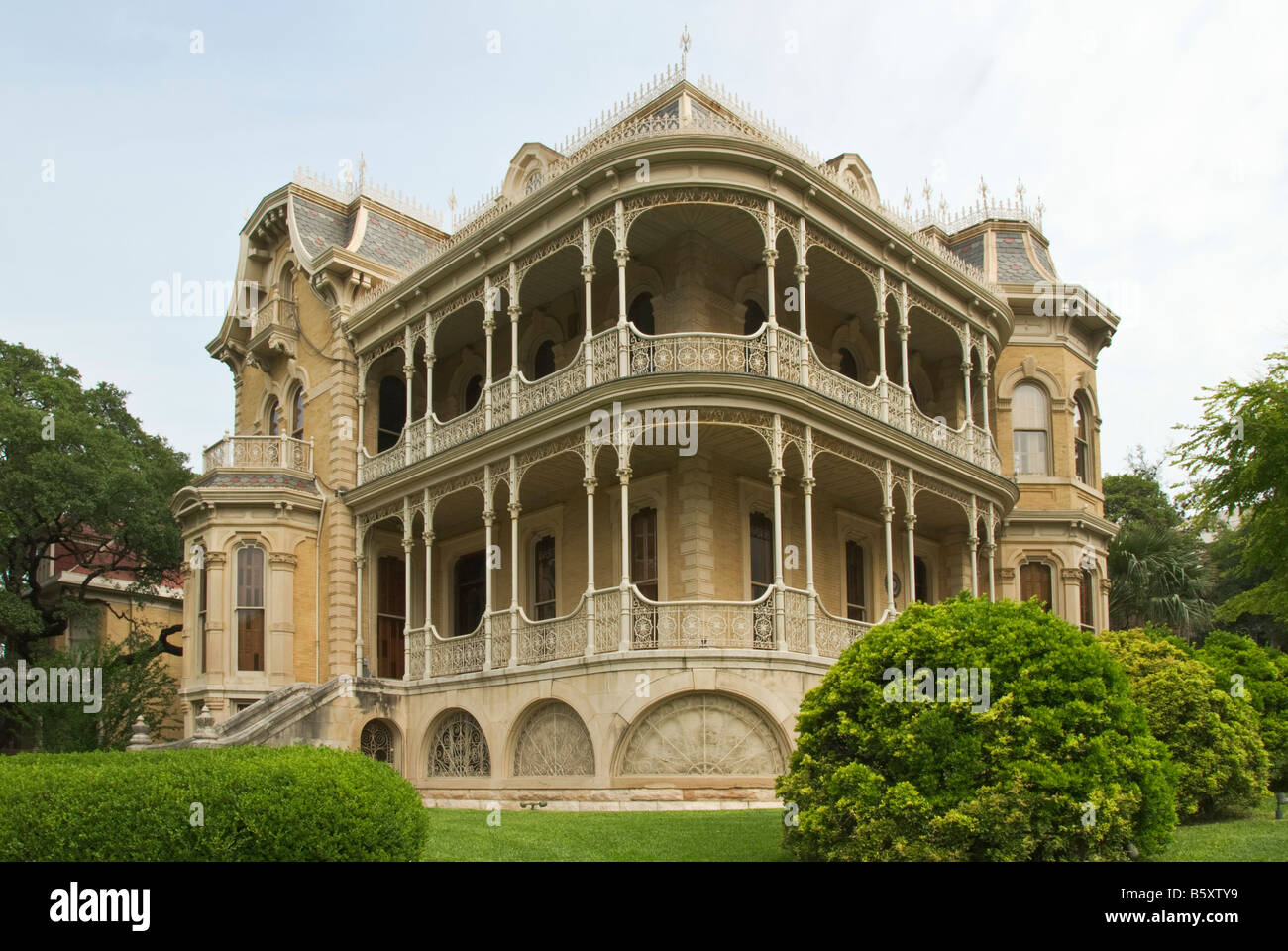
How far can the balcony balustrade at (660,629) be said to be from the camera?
1712 cm

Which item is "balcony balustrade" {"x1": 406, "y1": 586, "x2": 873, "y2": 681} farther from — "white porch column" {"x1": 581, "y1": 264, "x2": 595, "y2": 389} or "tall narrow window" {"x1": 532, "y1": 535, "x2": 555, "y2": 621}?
"white porch column" {"x1": 581, "y1": 264, "x2": 595, "y2": 389}

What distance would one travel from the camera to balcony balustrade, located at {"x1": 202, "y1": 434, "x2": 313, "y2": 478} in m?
25.2

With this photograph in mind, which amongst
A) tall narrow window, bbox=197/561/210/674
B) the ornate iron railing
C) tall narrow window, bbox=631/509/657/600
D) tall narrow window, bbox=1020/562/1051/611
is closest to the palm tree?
tall narrow window, bbox=1020/562/1051/611

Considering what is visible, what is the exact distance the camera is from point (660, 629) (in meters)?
17.2

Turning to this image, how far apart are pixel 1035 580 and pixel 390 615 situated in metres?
14.0

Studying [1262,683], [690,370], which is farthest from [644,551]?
[1262,683]

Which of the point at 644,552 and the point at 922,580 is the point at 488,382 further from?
the point at 922,580

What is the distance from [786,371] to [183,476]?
20.0 meters

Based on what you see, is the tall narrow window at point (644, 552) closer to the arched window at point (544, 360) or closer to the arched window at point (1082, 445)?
the arched window at point (544, 360)

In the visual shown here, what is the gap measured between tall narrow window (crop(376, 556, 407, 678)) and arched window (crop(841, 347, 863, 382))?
10016 millimetres

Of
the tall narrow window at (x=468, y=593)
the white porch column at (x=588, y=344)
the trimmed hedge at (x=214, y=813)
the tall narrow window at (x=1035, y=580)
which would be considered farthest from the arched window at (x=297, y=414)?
A: the trimmed hedge at (x=214, y=813)

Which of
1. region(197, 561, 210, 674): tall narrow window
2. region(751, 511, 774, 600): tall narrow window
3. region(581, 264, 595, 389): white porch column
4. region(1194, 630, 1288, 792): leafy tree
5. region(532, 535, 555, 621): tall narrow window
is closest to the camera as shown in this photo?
region(1194, 630, 1288, 792): leafy tree

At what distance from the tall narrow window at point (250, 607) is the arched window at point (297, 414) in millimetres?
3974
